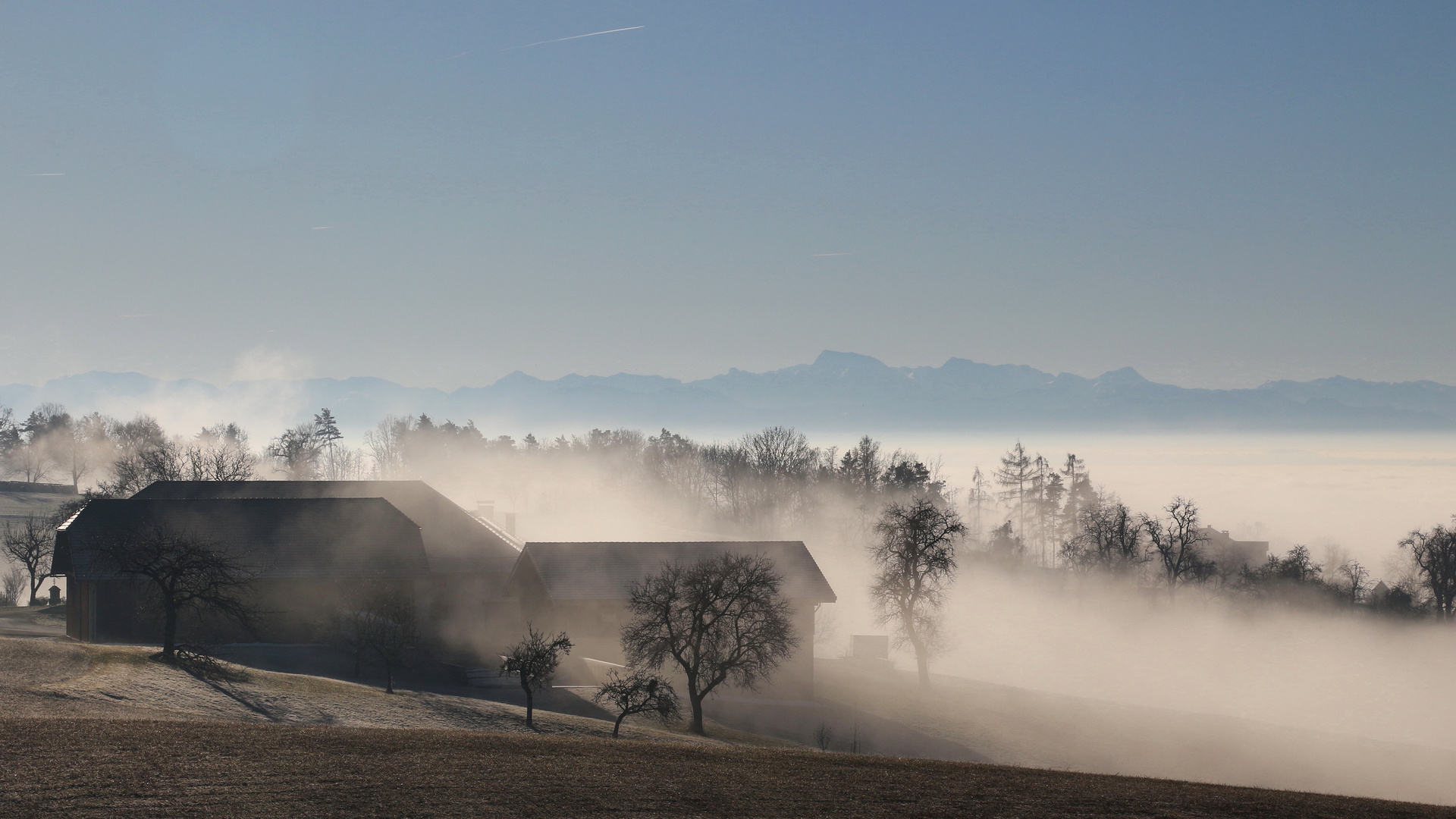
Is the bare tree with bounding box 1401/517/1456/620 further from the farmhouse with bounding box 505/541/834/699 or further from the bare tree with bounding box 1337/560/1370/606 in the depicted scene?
the farmhouse with bounding box 505/541/834/699

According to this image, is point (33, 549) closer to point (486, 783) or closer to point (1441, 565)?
point (486, 783)

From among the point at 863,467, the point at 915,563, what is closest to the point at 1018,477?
the point at 863,467

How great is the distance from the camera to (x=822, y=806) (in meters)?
18.6

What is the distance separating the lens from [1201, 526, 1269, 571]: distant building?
348 feet

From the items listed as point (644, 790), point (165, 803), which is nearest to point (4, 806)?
point (165, 803)

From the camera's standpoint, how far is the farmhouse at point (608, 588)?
4959 centimetres

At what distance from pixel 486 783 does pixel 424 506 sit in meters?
44.7

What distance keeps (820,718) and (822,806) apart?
25.7 metres

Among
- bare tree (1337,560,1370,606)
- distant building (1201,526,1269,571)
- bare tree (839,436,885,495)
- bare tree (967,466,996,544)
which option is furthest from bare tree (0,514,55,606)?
bare tree (967,466,996,544)

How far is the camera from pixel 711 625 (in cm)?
3888

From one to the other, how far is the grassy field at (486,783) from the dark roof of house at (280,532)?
94.5 ft

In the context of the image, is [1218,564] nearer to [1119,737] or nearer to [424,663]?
[1119,737]

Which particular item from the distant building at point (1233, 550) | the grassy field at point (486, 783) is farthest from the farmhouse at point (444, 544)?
the distant building at point (1233, 550)

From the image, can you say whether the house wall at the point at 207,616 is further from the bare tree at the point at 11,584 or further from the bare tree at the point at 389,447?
the bare tree at the point at 389,447
